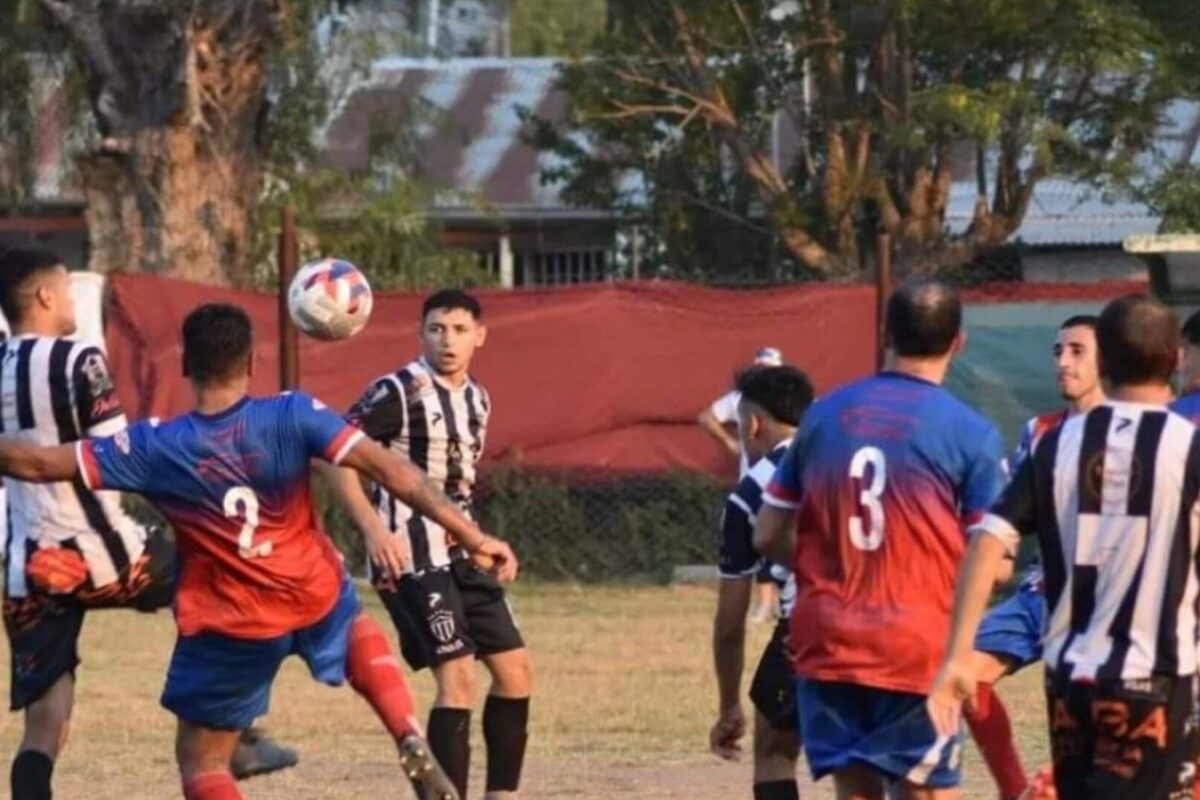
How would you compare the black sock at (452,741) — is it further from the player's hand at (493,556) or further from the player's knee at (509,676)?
the player's hand at (493,556)

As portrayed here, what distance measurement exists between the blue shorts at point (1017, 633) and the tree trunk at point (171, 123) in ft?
41.9

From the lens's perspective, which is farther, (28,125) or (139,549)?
(28,125)

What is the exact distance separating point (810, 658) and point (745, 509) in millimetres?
1096

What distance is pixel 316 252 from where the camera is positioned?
2627 cm

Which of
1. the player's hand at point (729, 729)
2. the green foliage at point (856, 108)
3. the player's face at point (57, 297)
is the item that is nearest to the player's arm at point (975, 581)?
the player's hand at point (729, 729)

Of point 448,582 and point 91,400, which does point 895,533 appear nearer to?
point 448,582

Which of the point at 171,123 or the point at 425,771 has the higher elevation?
the point at 171,123

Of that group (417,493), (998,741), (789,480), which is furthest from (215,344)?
(998,741)

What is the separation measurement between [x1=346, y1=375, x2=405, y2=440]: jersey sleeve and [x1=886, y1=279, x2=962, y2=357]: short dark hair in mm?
3246

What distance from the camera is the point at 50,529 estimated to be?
9.33 meters

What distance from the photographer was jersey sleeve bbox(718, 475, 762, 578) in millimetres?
8023

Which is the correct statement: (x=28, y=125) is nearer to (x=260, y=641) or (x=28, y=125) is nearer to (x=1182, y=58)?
(x=1182, y=58)

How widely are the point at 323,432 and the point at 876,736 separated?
1.92 m

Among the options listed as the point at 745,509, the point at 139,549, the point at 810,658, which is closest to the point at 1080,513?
the point at 810,658
